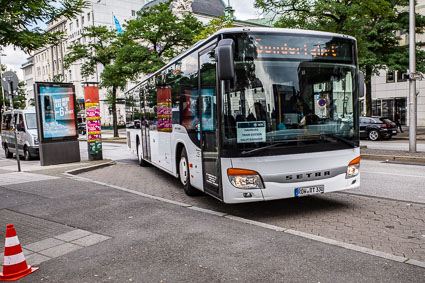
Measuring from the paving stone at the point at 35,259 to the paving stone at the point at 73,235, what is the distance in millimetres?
587

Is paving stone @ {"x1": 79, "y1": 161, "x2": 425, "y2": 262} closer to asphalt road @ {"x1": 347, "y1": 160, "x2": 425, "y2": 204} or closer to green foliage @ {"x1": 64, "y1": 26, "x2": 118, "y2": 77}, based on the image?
asphalt road @ {"x1": 347, "y1": 160, "x2": 425, "y2": 204}

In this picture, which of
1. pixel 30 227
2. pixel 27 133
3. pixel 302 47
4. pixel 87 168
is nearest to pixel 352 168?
pixel 302 47

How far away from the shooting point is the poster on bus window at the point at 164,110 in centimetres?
915

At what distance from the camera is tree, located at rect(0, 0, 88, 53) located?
19.9ft

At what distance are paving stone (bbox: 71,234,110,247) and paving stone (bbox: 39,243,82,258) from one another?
0.11 meters

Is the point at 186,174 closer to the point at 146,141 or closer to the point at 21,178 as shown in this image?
the point at 146,141

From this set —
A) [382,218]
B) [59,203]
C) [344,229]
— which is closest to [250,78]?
[344,229]

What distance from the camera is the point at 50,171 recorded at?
12297 mm

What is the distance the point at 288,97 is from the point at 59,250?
3.89 metres

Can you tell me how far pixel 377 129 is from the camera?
23188 mm

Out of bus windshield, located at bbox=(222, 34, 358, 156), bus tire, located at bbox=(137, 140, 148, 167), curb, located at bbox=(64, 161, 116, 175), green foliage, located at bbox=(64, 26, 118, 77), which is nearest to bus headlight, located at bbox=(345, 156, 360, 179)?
bus windshield, located at bbox=(222, 34, 358, 156)

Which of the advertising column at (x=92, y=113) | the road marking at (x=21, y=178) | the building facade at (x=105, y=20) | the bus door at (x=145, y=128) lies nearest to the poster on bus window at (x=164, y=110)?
the bus door at (x=145, y=128)

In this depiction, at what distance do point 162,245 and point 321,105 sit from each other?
10.8 feet

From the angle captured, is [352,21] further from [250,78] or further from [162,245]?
[162,245]
